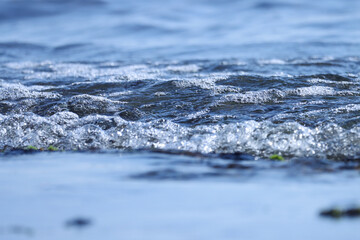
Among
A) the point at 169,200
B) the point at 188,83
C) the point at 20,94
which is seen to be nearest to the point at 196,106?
the point at 188,83

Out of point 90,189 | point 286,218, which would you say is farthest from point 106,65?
point 286,218

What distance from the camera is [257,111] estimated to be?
4.88 metres

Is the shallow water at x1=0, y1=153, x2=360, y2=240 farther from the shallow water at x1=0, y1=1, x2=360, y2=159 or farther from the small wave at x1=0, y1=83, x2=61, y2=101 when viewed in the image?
the small wave at x1=0, y1=83, x2=61, y2=101

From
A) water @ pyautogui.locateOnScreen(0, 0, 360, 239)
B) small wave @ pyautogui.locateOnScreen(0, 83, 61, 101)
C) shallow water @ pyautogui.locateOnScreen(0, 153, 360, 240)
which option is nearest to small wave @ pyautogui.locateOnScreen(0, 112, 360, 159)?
water @ pyautogui.locateOnScreen(0, 0, 360, 239)

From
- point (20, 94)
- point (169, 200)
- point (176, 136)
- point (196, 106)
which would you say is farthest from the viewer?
point (20, 94)

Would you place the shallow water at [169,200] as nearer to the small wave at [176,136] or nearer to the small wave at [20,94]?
the small wave at [176,136]

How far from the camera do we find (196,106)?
5.17m

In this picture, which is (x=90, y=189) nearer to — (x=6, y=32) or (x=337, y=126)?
(x=337, y=126)

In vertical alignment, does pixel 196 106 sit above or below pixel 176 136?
above

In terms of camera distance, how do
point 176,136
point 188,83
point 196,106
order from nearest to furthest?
point 176,136
point 196,106
point 188,83

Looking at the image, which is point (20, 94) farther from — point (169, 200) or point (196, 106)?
point (169, 200)

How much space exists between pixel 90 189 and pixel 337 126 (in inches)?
88.4

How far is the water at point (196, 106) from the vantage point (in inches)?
114

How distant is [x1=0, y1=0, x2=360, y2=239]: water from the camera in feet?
9.48
